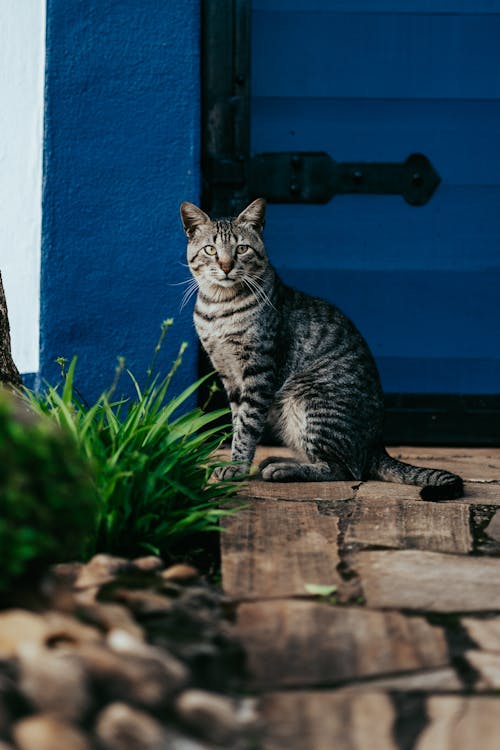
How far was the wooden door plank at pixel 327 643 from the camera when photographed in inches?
71.8

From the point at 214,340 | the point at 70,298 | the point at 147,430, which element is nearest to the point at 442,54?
the point at 214,340

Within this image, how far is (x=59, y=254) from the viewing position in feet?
13.5

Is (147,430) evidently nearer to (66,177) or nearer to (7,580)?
(7,580)

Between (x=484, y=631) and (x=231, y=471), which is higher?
(x=231, y=471)

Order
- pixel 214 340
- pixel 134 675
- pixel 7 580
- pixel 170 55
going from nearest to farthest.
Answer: pixel 134 675 → pixel 7 580 → pixel 214 340 → pixel 170 55

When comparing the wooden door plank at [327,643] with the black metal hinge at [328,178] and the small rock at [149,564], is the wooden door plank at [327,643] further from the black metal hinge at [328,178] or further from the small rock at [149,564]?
the black metal hinge at [328,178]

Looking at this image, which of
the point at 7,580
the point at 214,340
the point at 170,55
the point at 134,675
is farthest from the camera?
the point at 170,55

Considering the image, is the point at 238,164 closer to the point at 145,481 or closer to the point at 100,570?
the point at 145,481

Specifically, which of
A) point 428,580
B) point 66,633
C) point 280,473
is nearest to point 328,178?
point 280,473

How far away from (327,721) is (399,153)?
3.11 meters

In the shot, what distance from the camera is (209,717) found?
5.15 feet

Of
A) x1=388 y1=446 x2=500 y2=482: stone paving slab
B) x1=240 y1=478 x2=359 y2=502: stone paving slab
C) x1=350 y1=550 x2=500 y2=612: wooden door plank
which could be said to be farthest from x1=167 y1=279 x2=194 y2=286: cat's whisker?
x1=350 y1=550 x2=500 y2=612: wooden door plank

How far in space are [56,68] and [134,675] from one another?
3.11 meters

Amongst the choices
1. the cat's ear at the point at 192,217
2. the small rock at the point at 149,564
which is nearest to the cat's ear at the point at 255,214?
the cat's ear at the point at 192,217
